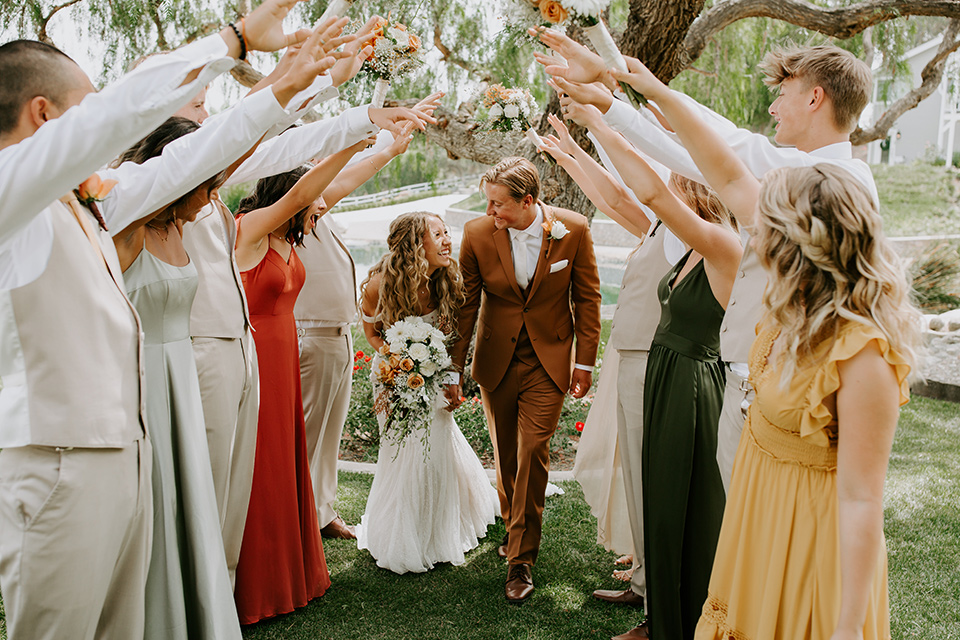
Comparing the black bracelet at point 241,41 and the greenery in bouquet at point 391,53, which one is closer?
the black bracelet at point 241,41

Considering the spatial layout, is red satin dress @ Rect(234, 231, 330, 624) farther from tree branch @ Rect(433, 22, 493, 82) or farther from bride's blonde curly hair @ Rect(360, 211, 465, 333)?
tree branch @ Rect(433, 22, 493, 82)

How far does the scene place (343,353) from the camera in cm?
491

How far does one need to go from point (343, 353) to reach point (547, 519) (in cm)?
187

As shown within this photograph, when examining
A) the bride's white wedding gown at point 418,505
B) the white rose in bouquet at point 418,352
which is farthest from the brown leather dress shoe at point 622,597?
the white rose in bouquet at point 418,352

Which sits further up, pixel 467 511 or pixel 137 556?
pixel 137 556

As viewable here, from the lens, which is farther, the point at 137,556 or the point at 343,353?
the point at 343,353

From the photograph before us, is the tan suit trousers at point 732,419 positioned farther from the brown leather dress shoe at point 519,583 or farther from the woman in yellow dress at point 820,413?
the brown leather dress shoe at point 519,583

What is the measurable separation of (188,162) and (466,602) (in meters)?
2.88

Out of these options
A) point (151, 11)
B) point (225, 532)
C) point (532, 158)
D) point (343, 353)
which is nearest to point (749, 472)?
point (225, 532)

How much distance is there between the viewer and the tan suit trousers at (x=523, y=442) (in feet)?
14.0

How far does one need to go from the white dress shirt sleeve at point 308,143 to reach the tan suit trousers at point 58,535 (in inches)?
70.9

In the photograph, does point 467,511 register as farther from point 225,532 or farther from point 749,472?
point 749,472

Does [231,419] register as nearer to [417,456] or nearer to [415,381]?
[415,381]

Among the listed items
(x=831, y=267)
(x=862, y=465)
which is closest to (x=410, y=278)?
(x=831, y=267)
